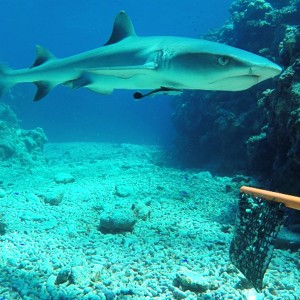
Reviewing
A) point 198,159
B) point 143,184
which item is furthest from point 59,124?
point 143,184

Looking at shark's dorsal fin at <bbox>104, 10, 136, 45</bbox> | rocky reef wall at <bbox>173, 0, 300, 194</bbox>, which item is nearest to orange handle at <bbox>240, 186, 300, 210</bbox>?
shark's dorsal fin at <bbox>104, 10, 136, 45</bbox>

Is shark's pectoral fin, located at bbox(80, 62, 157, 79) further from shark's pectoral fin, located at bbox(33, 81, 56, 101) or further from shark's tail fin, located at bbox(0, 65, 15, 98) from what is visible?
shark's tail fin, located at bbox(0, 65, 15, 98)

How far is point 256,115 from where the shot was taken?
12094 mm

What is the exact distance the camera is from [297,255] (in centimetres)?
434

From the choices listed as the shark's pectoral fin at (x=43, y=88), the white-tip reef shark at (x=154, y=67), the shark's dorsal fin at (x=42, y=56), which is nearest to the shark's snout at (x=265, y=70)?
the white-tip reef shark at (x=154, y=67)

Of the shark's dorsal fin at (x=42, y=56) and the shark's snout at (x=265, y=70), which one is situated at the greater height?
the shark's dorsal fin at (x=42, y=56)

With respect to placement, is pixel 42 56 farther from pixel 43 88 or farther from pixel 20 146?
pixel 20 146

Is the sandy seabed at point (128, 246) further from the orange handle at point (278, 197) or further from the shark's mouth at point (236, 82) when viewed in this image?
the shark's mouth at point (236, 82)

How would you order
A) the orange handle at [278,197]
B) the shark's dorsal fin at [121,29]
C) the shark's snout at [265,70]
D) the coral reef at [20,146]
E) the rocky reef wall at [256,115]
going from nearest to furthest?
the orange handle at [278,197], the shark's snout at [265,70], the shark's dorsal fin at [121,29], the rocky reef wall at [256,115], the coral reef at [20,146]

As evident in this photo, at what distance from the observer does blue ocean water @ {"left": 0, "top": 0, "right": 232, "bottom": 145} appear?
1866 inches

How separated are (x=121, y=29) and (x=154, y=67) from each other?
160 cm

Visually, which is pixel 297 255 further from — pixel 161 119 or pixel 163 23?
pixel 161 119

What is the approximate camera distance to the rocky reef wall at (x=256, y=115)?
19.1 feet

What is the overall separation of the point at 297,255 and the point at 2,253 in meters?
4.36
